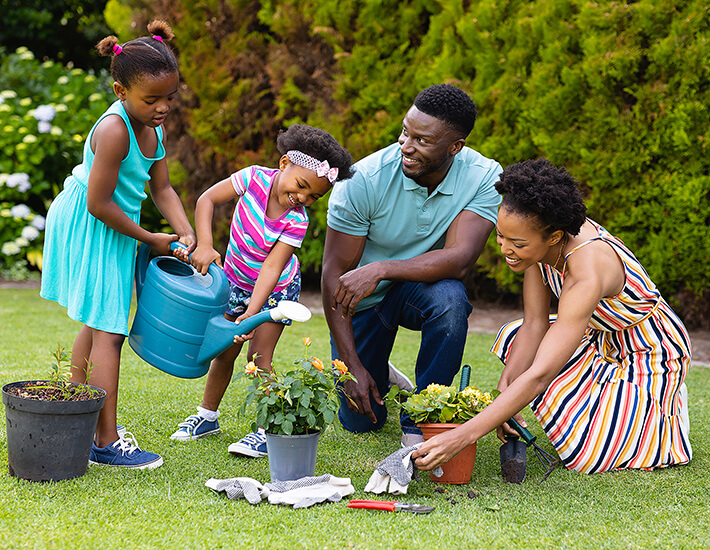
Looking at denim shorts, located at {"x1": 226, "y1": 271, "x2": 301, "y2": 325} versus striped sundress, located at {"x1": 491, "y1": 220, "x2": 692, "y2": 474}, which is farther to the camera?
denim shorts, located at {"x1": 226, "y1": 271, "x2": 301, "y2": 325}

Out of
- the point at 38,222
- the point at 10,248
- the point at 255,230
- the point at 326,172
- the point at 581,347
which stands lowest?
the point at 10,248

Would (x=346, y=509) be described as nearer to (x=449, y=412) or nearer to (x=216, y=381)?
(x=449, y=412)

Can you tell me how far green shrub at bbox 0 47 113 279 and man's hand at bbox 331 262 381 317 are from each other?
18.9ft

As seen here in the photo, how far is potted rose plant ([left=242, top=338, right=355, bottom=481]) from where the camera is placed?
2.37m

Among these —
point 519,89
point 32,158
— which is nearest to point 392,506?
→ point 519,89

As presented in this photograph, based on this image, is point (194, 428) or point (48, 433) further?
point (194, 428)

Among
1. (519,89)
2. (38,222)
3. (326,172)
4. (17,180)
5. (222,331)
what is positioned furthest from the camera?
(38,222)

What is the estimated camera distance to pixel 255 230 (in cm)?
300

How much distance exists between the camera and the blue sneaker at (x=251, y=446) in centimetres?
275

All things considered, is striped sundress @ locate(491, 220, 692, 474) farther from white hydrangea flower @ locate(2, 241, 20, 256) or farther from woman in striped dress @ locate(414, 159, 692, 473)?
white hydrangea flower @ locate(2, 241, 20, 256)

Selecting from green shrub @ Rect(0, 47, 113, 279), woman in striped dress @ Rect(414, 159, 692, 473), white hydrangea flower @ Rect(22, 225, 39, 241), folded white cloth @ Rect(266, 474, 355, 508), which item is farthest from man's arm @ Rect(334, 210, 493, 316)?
green shrub @ Rect(0, 47, 113, 279)

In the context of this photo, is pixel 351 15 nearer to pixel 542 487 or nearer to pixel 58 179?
pixel 58 179

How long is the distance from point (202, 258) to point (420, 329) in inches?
40.2

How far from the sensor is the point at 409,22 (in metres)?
5.86
